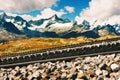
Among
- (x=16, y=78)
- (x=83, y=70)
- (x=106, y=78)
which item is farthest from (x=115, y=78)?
(x=16, y=78)

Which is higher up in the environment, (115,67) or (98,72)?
(115,67)

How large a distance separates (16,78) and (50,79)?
5094 millimetres

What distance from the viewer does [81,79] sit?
2905cm

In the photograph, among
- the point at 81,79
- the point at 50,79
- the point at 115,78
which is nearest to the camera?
the point at 115,78

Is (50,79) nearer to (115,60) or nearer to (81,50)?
(115,60)

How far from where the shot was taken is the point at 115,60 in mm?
32688

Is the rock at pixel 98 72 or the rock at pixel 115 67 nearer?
the rock at pixel 98 72

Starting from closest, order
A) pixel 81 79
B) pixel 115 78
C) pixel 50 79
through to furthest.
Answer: pixel 115 78
pixel 81 79
pixel 50 79

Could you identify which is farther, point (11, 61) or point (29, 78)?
point (11, 61)

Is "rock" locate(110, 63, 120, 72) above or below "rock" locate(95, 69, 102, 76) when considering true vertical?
above

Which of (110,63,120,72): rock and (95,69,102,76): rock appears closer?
(95,69,102,76): rock

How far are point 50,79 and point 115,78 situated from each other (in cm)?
742

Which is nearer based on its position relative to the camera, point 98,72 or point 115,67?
point 98,72

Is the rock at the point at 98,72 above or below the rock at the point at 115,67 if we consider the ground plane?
below
